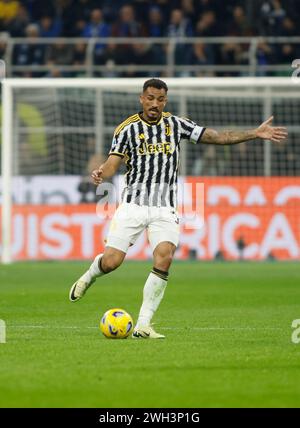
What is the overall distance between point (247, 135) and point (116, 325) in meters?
2.37

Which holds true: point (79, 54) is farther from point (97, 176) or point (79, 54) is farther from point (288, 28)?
point (97, 176)

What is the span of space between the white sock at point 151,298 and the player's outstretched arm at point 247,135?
1.52 metres

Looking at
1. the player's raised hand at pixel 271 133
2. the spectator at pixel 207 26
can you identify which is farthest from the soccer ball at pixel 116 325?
the spectator at pixel 207 26

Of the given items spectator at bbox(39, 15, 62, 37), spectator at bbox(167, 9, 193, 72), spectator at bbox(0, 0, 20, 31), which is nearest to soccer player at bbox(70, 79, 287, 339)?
spectator at bbox(167, 9, 193, 72)

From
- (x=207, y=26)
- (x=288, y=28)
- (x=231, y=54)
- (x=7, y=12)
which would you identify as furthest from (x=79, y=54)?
(x=288, y=28)

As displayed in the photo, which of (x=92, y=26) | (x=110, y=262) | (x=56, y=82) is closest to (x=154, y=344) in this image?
(x=110, y=262)

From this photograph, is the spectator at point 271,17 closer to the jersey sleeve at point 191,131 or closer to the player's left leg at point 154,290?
the jersey sleeve at point 191,131

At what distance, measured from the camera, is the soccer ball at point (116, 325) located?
10508 millimetres

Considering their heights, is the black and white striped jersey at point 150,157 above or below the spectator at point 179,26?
below

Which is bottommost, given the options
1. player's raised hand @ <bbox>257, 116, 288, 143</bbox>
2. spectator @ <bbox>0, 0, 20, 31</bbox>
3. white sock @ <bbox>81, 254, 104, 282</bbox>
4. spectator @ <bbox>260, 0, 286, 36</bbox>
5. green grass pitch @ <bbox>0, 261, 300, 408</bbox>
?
green grass pitch @ <bbox>0, 261, 300, 408</bbox>

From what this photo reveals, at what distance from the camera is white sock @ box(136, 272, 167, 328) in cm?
1072

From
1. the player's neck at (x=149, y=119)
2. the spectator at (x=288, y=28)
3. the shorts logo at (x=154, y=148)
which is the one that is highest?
the spectator at (x=288, y=28)

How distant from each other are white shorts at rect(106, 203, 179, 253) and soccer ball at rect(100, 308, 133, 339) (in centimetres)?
88

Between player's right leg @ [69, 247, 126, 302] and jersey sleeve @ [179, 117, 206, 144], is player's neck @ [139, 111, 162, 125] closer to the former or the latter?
jersey sleeve @ [179, 117, 206, 144]
